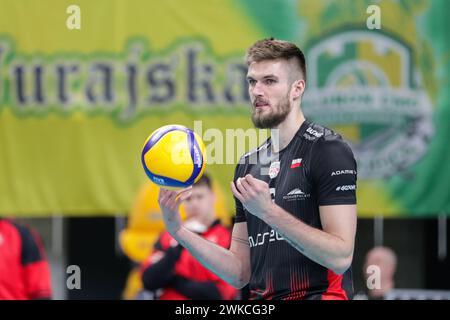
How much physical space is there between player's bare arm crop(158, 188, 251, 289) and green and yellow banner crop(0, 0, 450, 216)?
4236 millimetres

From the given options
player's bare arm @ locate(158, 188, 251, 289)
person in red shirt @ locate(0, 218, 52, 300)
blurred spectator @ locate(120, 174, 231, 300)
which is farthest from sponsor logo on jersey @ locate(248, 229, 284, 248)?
blurred spectator @ locate(120, 174, 231, 300)

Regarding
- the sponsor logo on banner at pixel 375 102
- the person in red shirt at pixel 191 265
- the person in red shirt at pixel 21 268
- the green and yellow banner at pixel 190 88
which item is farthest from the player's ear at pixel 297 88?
the sponsor logo on banner at pixel 375 102

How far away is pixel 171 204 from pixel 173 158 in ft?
0.96

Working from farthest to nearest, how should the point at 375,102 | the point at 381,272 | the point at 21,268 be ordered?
the point at 381,272 < the point at 375,102 < the point at 21,268

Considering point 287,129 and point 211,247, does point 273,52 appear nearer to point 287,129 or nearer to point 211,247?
point 287,129

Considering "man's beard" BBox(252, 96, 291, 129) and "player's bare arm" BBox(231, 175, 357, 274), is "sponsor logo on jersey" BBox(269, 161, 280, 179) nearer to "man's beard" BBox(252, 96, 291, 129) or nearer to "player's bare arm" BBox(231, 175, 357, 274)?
"man's beard" BBox(252, 96, 291, 129)

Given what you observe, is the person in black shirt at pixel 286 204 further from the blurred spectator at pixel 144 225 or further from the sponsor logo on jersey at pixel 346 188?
the blurred spectator at pixel 144 225

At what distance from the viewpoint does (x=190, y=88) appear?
377 inches

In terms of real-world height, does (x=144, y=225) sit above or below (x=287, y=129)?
below

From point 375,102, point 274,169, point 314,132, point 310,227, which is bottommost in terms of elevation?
point 310,227

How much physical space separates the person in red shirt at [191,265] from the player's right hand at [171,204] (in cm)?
281

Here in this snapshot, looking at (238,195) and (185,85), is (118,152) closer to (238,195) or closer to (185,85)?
(185,85)

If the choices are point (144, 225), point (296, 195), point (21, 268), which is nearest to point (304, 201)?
point (296, 195)
